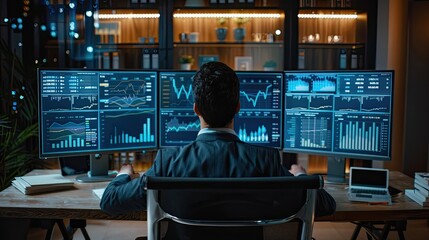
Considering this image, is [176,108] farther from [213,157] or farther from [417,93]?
[417,93]

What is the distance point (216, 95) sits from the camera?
1545 millimetres

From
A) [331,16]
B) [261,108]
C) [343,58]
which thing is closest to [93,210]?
[261,108]

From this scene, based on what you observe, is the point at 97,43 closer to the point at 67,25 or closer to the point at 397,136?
the point at 67,25

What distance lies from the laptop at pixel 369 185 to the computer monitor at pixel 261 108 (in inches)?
18.9

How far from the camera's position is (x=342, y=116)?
2.53 m

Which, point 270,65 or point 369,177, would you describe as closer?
point 369,177

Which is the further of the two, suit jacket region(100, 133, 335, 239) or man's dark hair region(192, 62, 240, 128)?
man's dark hair region(192, 62, 240, 128)

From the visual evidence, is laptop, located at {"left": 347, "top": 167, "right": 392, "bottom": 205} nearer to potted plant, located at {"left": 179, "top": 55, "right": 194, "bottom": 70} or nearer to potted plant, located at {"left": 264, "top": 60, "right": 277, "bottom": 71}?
potted plant, located at {"left": 264, "top": 60, "right": 277, "bottom": 71}

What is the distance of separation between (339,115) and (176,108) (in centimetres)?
85

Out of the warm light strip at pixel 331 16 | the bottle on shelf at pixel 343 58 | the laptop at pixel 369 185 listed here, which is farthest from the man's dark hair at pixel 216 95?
the bottle on shelf at pixel 343 58

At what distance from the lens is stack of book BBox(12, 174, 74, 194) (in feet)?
7.34

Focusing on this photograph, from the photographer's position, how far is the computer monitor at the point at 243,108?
8.72ft

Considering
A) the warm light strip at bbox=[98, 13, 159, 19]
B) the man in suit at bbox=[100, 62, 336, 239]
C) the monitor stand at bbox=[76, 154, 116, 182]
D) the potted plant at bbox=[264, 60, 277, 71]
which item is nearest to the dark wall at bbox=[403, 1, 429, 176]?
the potted plant at bbox=[264, 60, 277, 71]

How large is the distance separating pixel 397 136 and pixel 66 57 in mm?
3035
